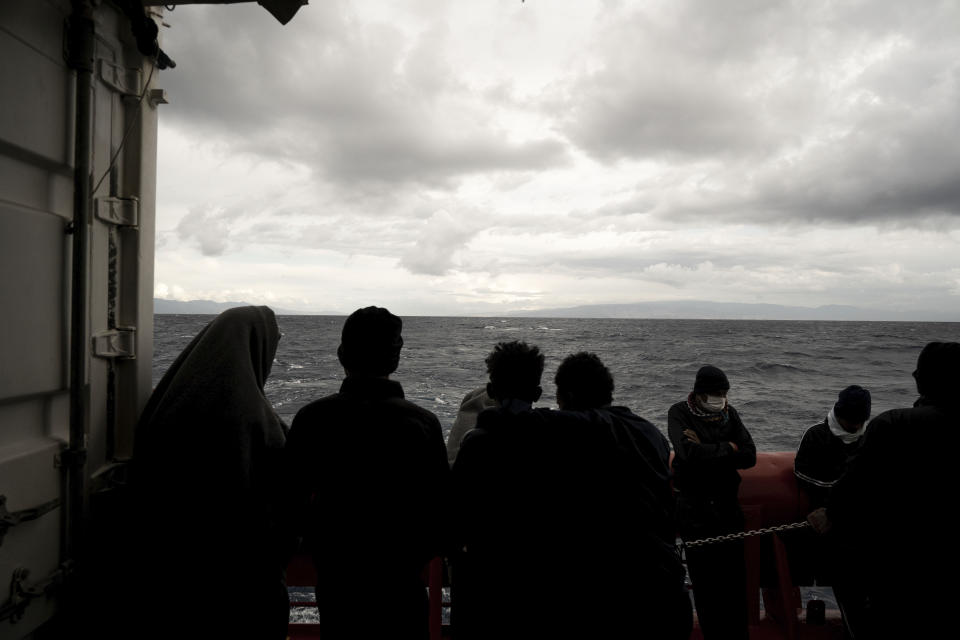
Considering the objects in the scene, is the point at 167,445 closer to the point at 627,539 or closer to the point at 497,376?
the point at 497,376

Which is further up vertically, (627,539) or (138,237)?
(138,237)

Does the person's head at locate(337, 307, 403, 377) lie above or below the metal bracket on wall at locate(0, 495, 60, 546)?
above

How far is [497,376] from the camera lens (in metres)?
2.28

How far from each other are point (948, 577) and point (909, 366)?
42489 millimetres

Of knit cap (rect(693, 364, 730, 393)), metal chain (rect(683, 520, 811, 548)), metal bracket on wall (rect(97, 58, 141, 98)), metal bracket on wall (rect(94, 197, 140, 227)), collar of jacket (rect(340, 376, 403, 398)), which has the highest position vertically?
metal bracket on wall (rect(97, 58, 141, 98))

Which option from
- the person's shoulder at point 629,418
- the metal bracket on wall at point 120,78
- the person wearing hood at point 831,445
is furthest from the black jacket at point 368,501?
the person wearing hood at point 831,445

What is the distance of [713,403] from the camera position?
358cm

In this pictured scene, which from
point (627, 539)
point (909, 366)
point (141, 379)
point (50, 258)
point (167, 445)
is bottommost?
point (909, 366)

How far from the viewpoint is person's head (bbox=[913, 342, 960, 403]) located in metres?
2.35

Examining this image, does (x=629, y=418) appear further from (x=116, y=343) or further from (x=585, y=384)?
(x=116, y=343)

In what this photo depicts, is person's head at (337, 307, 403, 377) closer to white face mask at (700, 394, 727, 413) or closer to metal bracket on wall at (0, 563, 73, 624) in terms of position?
metal bracket on wall at (0, 563, 73, 624)

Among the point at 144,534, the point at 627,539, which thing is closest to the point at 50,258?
the point at 144,534

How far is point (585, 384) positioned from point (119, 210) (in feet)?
7.24

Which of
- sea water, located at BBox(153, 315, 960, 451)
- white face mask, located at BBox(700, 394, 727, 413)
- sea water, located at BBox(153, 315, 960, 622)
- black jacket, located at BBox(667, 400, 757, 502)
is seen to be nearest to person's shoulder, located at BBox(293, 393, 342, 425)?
black jacket, located at BBox(667, 400, 757, 502)
